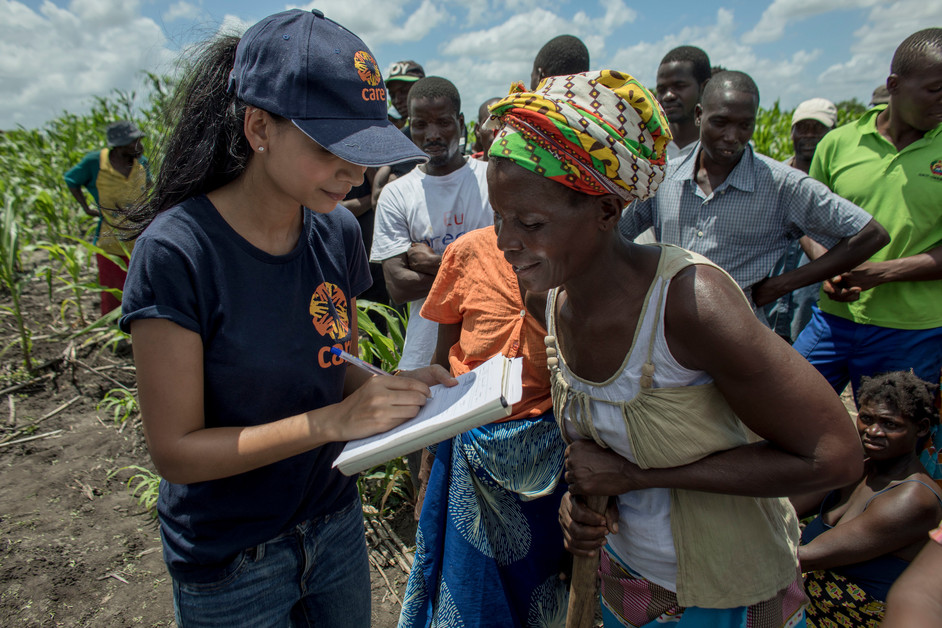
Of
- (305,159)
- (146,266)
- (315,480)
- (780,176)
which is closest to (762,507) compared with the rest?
(315,480)

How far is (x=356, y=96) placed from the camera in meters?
1.20

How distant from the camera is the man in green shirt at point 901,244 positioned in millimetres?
2699

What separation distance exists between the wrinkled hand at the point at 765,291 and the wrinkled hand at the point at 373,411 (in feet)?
6.67

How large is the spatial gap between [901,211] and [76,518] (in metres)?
4.37

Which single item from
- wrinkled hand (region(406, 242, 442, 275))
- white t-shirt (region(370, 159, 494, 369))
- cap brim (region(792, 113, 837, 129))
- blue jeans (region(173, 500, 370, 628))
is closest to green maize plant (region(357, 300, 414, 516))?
white t-shirt (region(370, 159, 494, 369))

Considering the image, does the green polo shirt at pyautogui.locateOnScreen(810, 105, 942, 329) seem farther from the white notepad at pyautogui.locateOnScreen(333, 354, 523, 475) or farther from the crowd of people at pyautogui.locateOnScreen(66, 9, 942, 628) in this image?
the white notepad at pyautogui.locateOnScreen(333, 354, 523, 475)

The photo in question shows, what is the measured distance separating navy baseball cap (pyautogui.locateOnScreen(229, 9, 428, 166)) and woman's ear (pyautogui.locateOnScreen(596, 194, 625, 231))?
1.27 feet

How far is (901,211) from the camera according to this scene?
9.14 ft

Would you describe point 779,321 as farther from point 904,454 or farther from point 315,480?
point 315,480

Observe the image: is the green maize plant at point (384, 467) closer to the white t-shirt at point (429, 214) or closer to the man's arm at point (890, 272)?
the white t-shirt at point (429, 214)

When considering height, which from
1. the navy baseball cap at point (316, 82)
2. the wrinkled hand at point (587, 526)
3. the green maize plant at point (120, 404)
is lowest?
the green maize plant at point (120, 404)

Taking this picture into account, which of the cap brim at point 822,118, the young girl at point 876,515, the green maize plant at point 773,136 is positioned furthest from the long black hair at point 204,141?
the green maize plant at point 773,136

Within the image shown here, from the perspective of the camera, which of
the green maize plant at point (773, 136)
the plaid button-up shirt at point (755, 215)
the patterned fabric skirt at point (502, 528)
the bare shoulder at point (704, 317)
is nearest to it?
the bare shoulder at point (704, 317)

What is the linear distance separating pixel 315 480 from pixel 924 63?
307 cm
